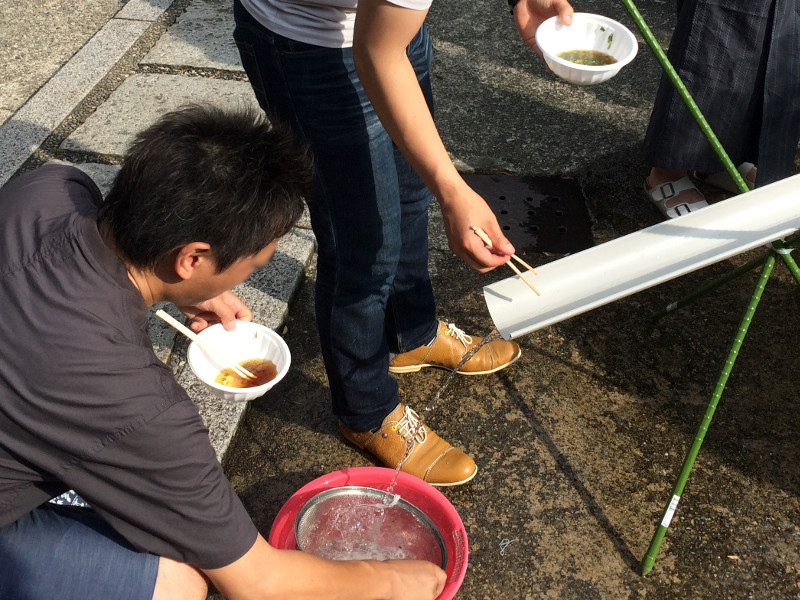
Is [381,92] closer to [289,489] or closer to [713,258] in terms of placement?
[713,258]

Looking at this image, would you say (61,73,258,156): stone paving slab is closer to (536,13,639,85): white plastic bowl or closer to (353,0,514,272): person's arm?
(536,13,639,85): white plastic bowl

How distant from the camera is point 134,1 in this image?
4461mm

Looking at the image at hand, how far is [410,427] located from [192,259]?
114 centimetres

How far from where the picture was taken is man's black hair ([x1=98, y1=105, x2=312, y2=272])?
52.9 inches

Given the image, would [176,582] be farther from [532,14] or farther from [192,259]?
[532,14]

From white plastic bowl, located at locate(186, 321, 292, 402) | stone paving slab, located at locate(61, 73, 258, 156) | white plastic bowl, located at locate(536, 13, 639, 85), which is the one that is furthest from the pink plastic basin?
stone paving slab, located at locate(61, 73, 258, 156)

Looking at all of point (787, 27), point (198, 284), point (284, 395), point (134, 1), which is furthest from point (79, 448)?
point (134, 1)

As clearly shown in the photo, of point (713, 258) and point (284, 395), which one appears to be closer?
point (713, 258)

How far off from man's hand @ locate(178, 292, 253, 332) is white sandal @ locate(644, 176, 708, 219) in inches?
79.3

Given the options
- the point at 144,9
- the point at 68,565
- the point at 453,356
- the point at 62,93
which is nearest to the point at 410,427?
the point at 453,356

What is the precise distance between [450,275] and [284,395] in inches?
34.1

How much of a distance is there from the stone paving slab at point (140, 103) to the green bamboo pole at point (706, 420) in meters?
2.41

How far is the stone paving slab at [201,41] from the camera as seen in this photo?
3.96 m

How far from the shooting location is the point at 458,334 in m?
2.66
